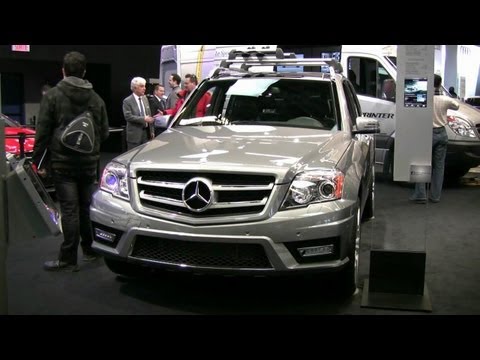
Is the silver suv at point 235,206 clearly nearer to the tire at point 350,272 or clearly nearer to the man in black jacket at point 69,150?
the tire at point 350,272

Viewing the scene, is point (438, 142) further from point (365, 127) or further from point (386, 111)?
point (365, 127)

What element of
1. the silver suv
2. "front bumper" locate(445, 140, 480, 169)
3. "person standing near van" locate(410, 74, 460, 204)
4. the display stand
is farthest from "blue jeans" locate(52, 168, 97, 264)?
"front bumper" locate(445, 140, 480, 169)

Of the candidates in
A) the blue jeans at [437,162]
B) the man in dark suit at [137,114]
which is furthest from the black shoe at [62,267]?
the blue jeans at [437,162]

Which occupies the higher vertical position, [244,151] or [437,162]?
[244,151]

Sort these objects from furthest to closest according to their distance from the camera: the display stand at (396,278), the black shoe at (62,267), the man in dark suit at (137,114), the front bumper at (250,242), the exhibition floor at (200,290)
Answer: the man in dark suit at (137,114), the black shoe at (62,267), the display stand at (396,278), the exhibition floor at (200,290), the front bumper at (250,242)

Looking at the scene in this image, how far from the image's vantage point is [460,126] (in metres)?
8.76

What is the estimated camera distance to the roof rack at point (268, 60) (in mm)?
5336

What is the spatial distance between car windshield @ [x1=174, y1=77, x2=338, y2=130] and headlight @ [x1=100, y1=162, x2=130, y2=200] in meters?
1.15

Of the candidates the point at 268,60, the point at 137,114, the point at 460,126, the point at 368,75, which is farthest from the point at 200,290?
the point at 368,75

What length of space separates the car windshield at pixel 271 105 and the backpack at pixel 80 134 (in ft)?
2.64

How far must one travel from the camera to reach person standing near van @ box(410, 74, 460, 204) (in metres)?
7.84

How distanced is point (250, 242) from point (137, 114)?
468 cm
